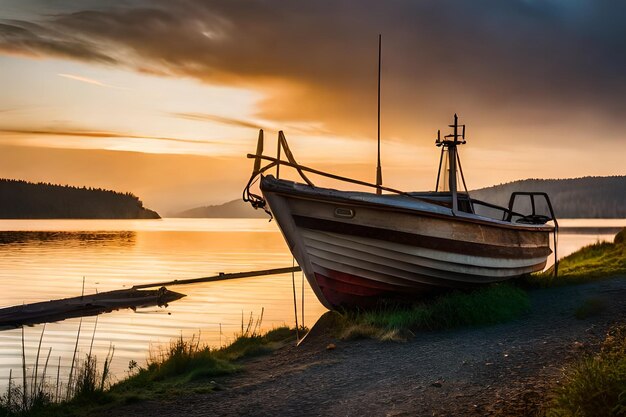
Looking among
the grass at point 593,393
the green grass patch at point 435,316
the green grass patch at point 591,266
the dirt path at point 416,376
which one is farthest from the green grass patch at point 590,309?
the grass at point 593,393

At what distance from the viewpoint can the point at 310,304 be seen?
89.1ft

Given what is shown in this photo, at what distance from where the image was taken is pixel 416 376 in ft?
27.7

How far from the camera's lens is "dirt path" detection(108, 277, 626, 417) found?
7195mm

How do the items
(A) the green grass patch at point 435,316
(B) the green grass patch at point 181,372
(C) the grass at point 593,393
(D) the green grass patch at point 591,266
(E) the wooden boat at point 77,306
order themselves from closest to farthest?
(C) the grass at point 593,393 → (B) the green grass patch at point 181,372 → (A) the green grass patch at point 435,316 → (D) the green grass patch at point 591,266 → (E) the wooden boat at point 77,306

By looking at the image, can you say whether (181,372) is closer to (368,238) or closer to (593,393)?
(368,238)

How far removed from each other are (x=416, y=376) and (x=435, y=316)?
3.66 meters

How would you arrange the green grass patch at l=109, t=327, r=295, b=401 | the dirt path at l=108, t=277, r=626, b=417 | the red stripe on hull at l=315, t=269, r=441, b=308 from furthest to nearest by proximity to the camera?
1. the red stripe on hull at l=315, t=269, r=441, b=308
2. the green grass patch at l=109, t=327, r=295, b=401
3. the dirt path at l=108, t=277, r=626, b=417

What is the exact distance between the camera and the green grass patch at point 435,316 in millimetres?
11688

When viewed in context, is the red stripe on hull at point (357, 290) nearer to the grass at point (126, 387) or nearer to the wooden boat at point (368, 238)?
the wooden boat at point (368, 238)

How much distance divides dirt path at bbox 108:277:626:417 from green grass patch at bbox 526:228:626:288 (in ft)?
15.5

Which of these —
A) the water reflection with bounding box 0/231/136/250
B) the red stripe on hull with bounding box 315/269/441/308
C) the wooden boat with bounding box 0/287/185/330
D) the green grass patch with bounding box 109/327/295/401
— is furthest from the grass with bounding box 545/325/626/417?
the water reflection with bounding box 0/231/136/250

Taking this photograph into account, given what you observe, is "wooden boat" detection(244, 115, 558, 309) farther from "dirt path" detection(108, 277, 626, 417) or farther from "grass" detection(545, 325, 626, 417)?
"grass" detection(545, 325, 626, 417)

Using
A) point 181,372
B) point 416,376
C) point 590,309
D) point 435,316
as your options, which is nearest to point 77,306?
point 181,372

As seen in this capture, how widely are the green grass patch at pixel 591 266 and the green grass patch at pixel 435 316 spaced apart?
174 inches
